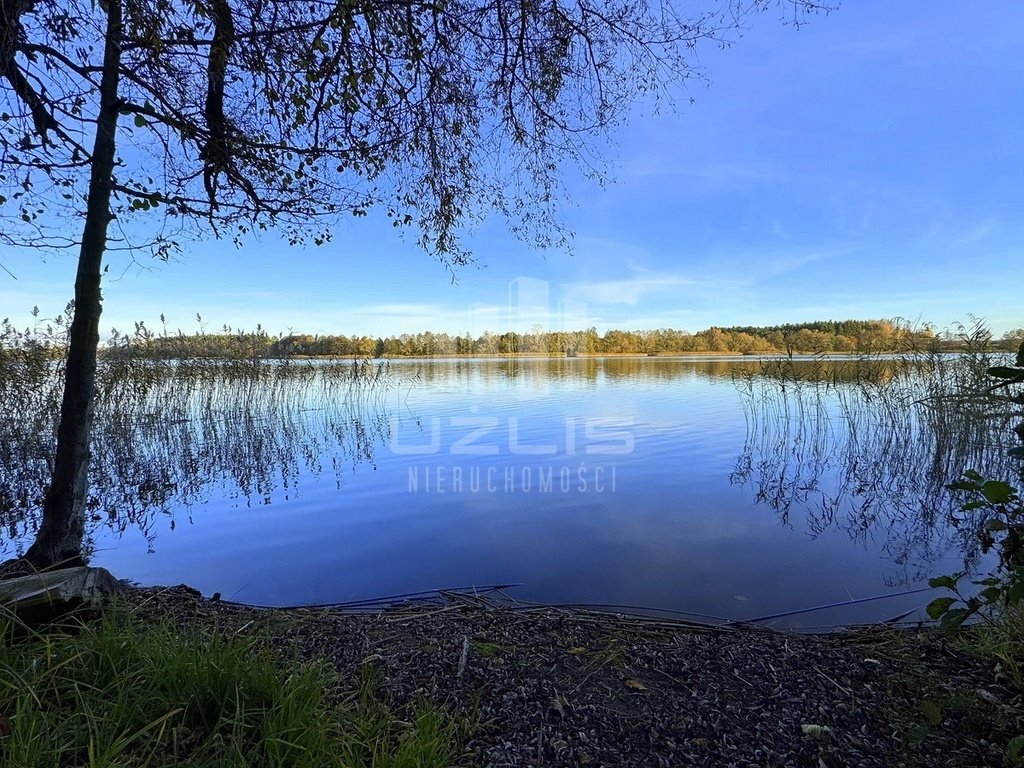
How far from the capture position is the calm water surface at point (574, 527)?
3949 millimetres

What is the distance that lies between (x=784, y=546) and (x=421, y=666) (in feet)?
12.9

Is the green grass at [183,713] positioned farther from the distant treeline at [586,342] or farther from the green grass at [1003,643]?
the distant treeline at [586,342]

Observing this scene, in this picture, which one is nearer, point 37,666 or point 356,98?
point 37,666

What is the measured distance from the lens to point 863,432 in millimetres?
10422

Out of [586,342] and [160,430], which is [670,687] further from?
[586,342]

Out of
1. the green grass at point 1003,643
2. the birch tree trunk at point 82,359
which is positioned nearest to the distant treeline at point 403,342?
the green grass at point 1003,643

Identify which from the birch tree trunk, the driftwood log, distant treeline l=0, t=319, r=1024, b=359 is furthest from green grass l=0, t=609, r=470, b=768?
distant treeline l=0, t=319, r=1024, b=359

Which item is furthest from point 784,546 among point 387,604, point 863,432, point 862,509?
point 863,432

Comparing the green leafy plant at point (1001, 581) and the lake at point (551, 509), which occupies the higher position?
the green leafy plant at point (1001, 581)

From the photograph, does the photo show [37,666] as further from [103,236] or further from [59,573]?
[103,236]

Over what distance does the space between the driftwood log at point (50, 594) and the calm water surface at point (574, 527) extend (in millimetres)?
1572

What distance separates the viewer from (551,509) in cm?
587

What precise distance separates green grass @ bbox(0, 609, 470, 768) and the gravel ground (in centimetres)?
23

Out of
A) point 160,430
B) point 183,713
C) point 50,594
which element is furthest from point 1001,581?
point 160,430
